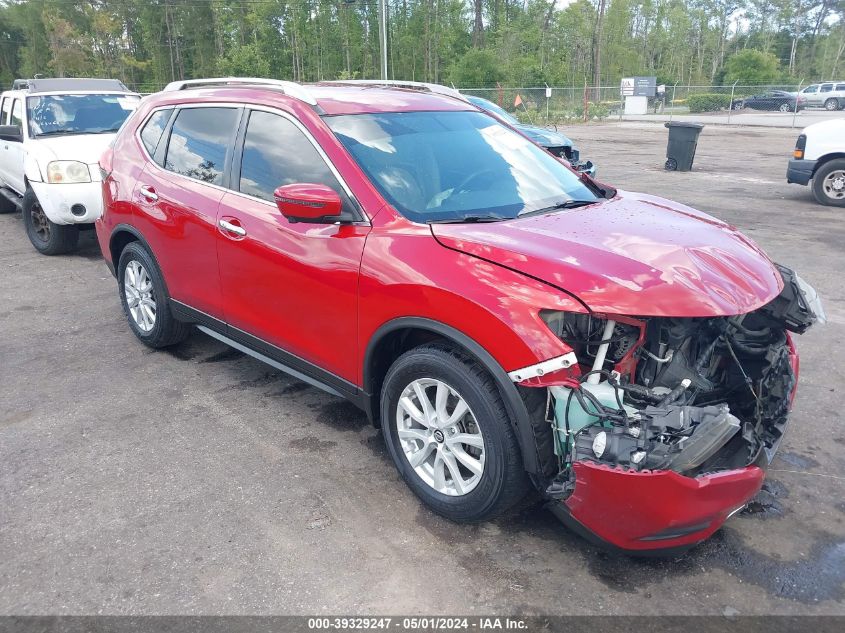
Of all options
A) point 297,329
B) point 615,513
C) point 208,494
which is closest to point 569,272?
point 615,513

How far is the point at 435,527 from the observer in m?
3.21

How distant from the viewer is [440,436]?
10.4 feet

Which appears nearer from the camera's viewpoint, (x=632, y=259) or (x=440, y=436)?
(x=632, y=259)

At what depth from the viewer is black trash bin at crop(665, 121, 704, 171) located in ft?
49.7

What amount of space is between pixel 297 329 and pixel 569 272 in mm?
1609

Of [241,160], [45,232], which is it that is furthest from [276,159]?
[45,232]

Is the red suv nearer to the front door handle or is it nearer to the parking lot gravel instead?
the front door handle


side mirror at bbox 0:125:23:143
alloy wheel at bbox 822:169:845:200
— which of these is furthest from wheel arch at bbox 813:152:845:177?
side mirror at bbox 0:125:23:143

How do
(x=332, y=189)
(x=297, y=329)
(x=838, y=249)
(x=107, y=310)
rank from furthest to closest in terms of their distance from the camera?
(x=838, y=249) → (x=107, y=310) → (x=297, y=329) → (x=332, y=189)

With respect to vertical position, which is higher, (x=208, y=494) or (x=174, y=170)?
(x=174, y=170)

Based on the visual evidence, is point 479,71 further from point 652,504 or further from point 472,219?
point 652,504

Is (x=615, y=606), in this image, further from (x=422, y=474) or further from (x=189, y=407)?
(x=189, y=407)

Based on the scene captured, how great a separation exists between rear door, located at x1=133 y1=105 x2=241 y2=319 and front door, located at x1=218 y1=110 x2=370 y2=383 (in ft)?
0.48

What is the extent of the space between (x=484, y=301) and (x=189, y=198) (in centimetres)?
240
